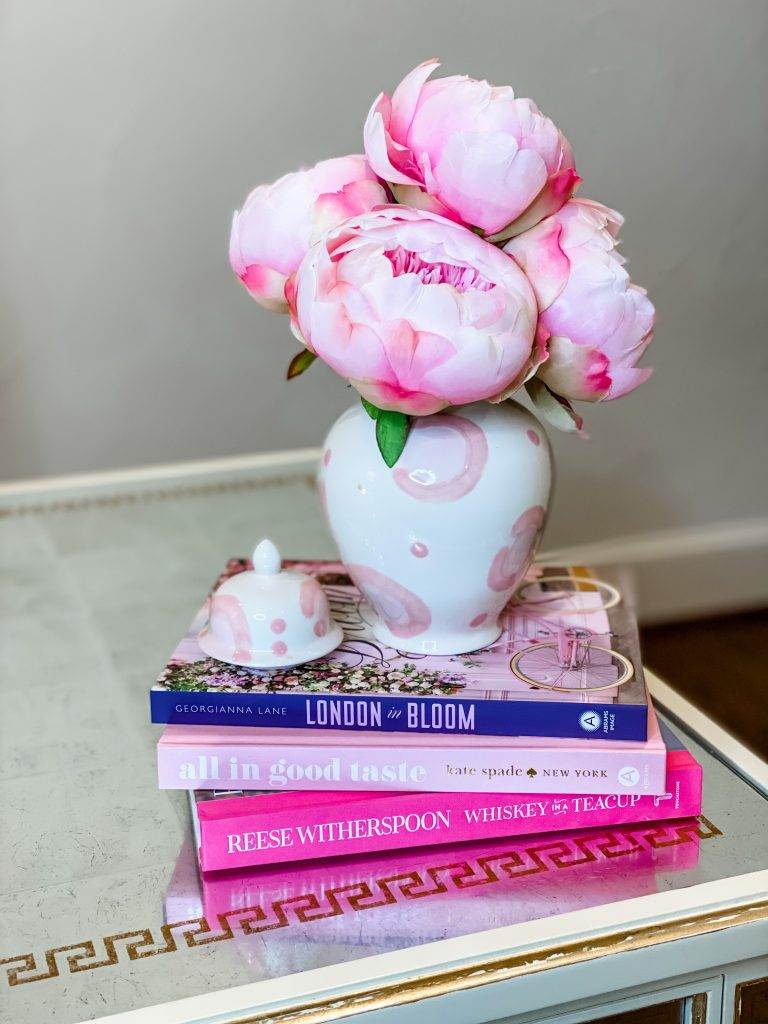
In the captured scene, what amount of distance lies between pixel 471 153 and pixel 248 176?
4.45 feet

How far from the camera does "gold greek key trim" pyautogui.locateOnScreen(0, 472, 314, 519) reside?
123 cm

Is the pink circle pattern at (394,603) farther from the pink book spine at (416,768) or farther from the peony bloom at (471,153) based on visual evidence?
the peony bloom at (471,153)

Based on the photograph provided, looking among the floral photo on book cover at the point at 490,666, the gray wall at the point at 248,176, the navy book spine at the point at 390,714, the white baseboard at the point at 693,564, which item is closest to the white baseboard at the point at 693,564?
the white baseboard at the point at 693,564

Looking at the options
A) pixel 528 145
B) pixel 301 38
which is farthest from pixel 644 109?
pixel 528 145

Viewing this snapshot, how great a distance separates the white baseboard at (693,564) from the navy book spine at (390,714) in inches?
61.9

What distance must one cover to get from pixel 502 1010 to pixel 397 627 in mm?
210

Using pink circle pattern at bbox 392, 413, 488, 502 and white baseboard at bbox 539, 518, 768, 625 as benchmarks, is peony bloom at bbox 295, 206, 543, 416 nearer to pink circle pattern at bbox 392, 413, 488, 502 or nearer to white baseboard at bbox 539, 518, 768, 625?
pink circle pattern at bbox 392, 413, 488, 502

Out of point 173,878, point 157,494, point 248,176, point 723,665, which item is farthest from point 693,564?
point 173,878

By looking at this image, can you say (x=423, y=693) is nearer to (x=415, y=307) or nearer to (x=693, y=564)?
(x=415, y=307)

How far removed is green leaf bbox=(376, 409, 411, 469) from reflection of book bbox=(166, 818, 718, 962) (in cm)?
21

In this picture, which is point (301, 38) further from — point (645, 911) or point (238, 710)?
point (645, 911)

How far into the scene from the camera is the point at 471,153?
526 mm

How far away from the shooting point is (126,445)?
1.87m

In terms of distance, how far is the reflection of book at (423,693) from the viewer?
0.57 m
